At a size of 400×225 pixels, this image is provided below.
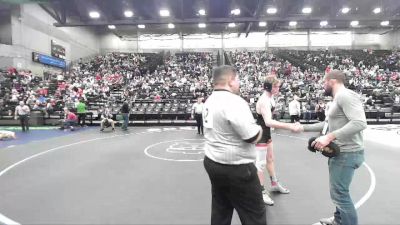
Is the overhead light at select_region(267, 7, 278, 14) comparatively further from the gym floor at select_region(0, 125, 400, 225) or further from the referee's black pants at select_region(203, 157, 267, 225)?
the referee's black pants at select_region(203, 157, 267, 225)

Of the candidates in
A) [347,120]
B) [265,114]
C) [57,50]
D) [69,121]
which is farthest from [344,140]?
[57,50]

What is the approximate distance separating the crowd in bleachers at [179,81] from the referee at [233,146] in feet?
49.0

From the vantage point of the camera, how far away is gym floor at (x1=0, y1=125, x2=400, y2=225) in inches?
169

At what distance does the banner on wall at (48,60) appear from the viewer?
25.9 metres

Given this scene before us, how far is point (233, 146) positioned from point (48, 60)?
1129 inches

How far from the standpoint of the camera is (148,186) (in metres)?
5.67

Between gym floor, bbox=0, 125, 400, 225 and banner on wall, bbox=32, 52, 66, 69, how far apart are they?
1830cm

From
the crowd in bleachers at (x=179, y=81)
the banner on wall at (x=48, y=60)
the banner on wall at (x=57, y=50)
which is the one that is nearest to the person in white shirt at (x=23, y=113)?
the crowd in bleachers at (x=179, y=81)

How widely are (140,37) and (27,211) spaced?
38573 millimetres

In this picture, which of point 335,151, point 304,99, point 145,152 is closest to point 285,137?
point 145,152

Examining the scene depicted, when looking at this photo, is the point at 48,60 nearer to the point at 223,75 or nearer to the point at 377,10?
the point at 223,75

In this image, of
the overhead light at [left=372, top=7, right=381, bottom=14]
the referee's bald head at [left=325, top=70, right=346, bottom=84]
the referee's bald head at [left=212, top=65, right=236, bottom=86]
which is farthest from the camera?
the overhead light at [left=372, top=7, right=381, bottom=14]

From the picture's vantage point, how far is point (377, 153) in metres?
8.72

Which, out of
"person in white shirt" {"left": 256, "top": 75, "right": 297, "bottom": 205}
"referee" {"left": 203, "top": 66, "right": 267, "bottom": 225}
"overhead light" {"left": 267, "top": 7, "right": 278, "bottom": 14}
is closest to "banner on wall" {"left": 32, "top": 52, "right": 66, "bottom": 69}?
"overhead light" {"left": 267, "top": 7, "right": 278, "bottom": 14}
